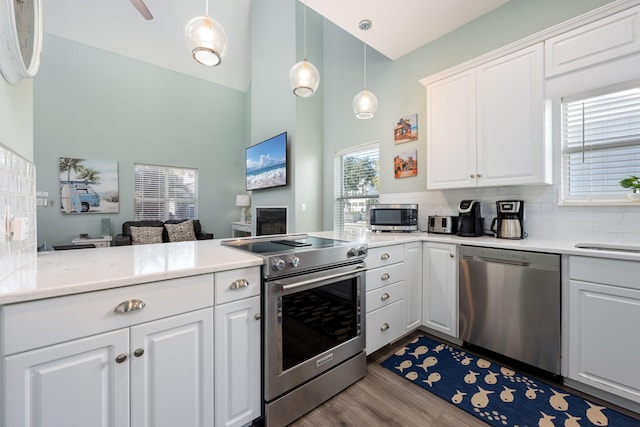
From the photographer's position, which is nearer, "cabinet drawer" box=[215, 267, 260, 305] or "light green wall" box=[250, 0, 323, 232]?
"cabinet drawer" box=[215, 267, 260, 305]

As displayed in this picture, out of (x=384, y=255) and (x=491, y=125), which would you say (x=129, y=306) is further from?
(x=491, y=125)

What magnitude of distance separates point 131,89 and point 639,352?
7192 mm

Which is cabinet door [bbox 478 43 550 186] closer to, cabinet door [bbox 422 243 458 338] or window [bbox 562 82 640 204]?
window [bbox 562 82 640 204]

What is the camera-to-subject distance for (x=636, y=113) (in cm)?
182

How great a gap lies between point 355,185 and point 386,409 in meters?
2.91

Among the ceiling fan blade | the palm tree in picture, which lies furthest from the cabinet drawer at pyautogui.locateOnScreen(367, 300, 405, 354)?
the palm tree in picture

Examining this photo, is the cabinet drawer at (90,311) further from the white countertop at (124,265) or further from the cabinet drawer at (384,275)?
the cabinet drawer at (384,275)

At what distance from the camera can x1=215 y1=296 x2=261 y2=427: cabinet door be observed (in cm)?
121

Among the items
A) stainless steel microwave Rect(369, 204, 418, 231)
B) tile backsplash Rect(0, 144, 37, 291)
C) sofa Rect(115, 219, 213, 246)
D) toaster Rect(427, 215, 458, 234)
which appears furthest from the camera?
sofa Rect(115, 219, 213, 246)

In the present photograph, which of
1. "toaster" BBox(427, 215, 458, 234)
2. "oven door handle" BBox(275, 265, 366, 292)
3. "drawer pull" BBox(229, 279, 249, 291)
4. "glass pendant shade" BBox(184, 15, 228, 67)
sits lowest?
"oven door handle" BBox(275, 265, 366, 292)

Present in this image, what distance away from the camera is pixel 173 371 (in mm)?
1086

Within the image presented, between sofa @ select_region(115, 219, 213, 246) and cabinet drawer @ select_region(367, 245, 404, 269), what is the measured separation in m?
4.26

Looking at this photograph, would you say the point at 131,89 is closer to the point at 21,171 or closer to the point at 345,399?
the point at 21,171

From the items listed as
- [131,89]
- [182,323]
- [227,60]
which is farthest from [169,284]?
[227,60]
